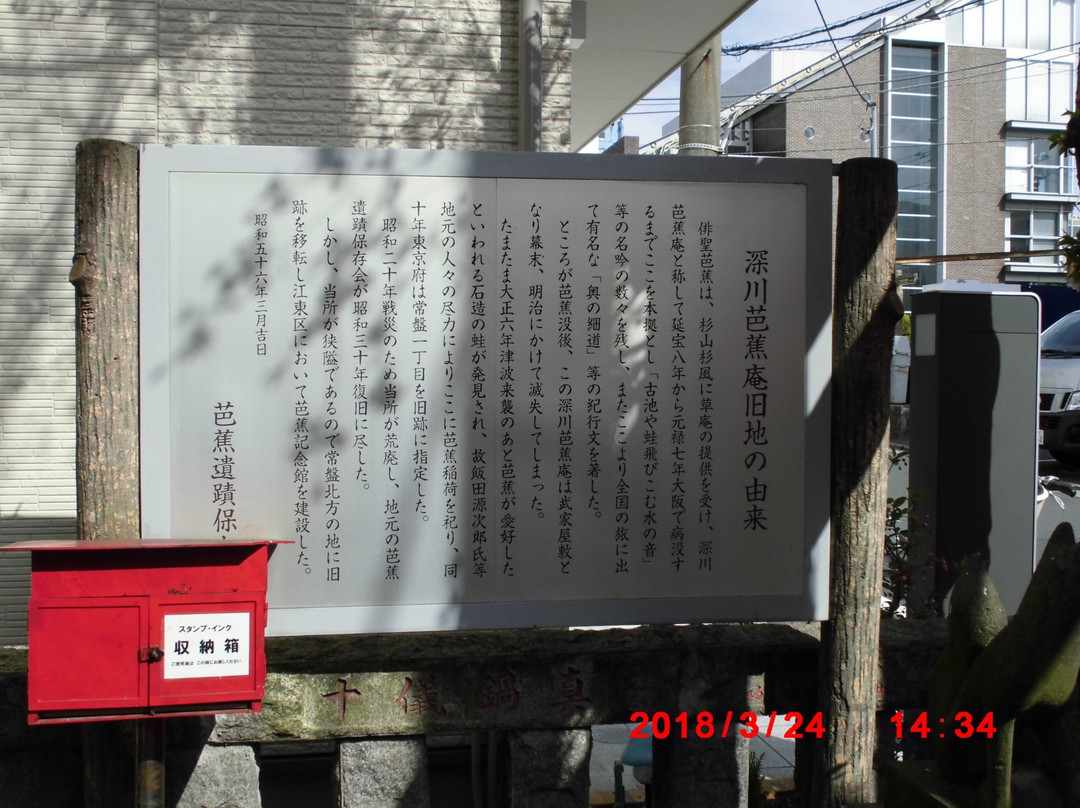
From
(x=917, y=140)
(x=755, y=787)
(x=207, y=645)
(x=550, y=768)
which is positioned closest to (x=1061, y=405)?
(x=755, y=787)

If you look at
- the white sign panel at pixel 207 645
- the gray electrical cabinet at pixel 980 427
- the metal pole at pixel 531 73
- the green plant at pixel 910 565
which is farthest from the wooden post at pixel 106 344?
the gray electrical cabinet at pixel 980 427

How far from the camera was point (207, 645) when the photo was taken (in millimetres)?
2855

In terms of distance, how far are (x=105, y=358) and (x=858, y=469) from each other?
108 inches

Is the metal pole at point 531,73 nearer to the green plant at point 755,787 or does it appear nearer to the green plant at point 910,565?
the green plant at point 910,565

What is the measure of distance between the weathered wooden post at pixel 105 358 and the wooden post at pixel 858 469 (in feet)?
8.01

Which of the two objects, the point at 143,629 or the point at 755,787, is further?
the point at 755,787

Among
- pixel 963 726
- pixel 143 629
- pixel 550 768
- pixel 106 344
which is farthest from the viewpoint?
pixel 550 768

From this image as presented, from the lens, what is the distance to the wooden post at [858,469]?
3336mm

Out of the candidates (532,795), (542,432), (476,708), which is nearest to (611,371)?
(542,432)

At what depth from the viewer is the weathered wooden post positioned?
304 centimetres

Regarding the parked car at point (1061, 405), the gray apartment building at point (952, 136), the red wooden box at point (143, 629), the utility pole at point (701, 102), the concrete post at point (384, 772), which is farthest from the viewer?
the gray apartment building at point (952, 136)

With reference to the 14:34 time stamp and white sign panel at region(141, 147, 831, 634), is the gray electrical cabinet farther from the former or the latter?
the 14:34 time stamp

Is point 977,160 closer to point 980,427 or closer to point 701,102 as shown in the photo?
point 701,102

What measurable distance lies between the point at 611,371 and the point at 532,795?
1628mm
